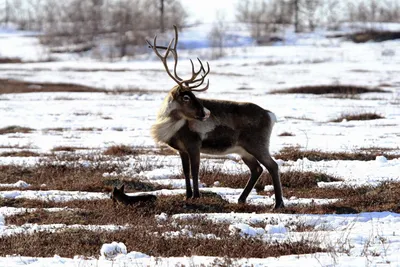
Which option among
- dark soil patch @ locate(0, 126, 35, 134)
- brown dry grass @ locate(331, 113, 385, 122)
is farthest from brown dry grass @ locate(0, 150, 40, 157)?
brown dry grass @ locate(331, 113, 385, 122)

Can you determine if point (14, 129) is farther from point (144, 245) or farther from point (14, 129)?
point (144, 245)

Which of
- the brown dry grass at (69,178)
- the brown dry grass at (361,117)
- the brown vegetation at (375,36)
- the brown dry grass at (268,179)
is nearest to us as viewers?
the brown dry grass at (69,178)

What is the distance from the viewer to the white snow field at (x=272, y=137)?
6.55m

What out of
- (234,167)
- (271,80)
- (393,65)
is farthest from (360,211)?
(393,65)

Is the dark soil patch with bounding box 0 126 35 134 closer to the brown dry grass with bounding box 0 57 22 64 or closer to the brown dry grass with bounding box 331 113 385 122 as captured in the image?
the brown dry grass with bounding box 331 113 385 122

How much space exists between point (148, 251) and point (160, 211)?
2.14 meters

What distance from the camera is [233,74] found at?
156 ft

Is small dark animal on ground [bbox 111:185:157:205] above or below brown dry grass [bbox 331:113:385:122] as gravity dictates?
above

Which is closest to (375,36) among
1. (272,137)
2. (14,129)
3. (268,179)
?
(272,137)

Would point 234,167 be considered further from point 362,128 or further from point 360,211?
point 362,128

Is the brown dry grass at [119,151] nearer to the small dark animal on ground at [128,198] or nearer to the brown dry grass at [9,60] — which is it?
the small dark animal on ground at [128,198]

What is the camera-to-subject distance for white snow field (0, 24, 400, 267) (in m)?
6.55

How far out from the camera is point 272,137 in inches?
705

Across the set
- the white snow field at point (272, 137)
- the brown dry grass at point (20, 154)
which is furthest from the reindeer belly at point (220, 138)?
the brown dry grass at point (20, 154)
